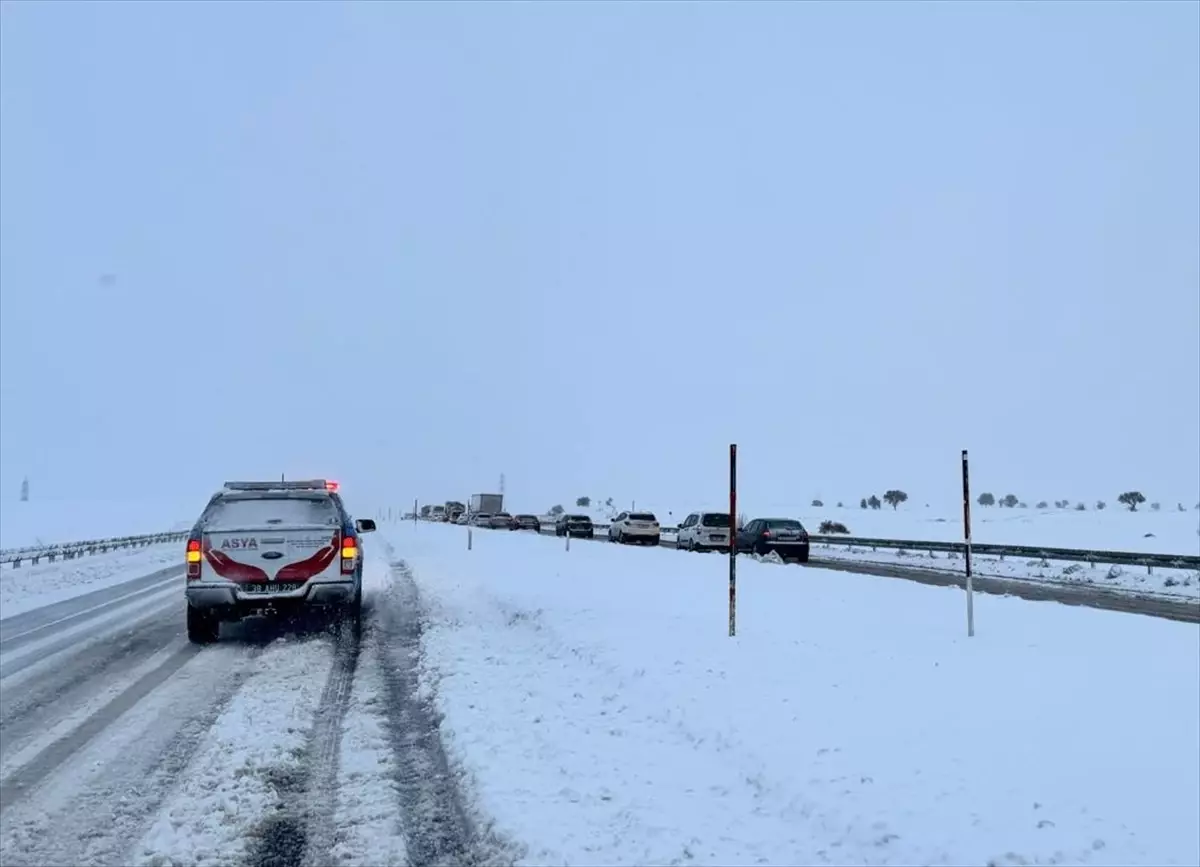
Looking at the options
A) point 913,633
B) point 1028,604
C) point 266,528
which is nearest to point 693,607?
point 913,633

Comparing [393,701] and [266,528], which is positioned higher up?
[266,528]

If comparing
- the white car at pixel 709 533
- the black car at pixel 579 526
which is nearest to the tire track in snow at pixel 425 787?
the white car at pixel 709 533

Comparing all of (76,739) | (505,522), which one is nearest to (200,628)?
(76,739)

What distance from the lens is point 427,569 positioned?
24578 mm

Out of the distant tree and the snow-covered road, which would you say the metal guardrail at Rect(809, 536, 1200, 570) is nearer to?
the snow-covered road

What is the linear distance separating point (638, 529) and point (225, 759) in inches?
1453

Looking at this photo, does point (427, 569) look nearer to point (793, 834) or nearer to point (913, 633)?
point (913, 633)

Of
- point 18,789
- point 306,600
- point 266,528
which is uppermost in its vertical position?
point 266,528

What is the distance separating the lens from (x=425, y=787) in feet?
19.3

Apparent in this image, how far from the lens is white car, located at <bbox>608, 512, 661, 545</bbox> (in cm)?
4300

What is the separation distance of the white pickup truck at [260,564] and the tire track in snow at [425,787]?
148cm

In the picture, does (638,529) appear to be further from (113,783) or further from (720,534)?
(113,783)

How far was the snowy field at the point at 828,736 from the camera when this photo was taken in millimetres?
4879

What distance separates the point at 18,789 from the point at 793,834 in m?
4.82
